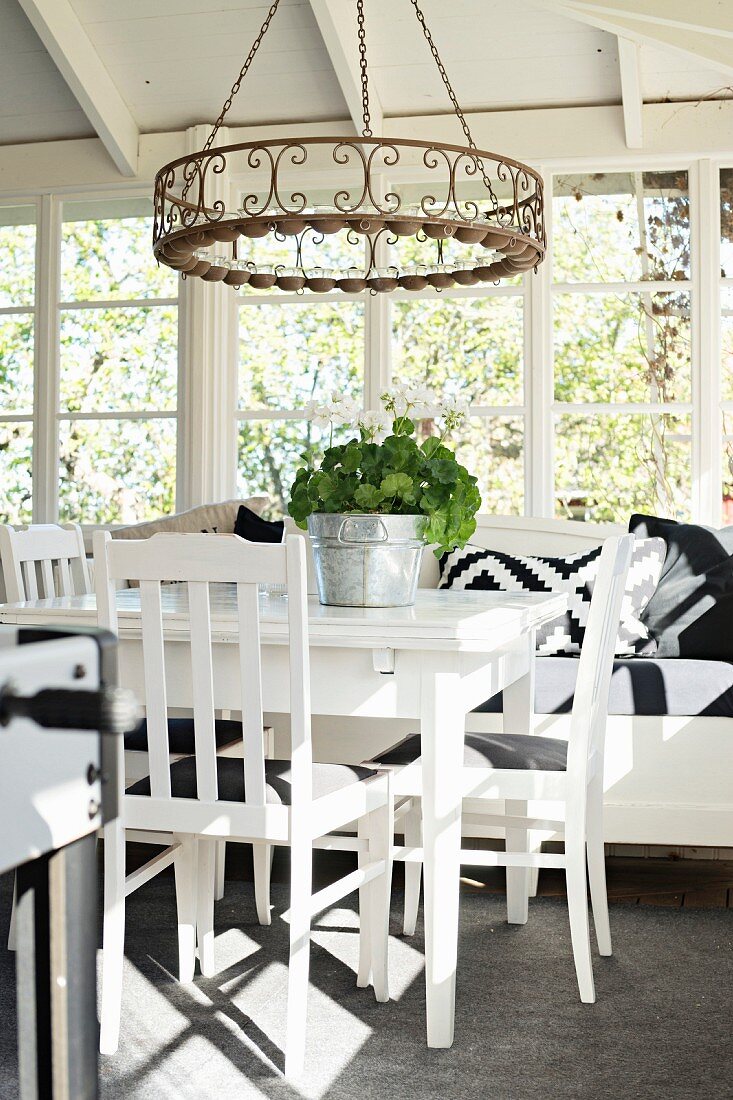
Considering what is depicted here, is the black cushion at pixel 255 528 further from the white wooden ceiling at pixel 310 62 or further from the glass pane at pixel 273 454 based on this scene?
the white wooden ceiling at pixel 310 62

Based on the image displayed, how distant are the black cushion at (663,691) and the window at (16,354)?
2.55 metres

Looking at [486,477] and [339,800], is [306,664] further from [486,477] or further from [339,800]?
[486,477]

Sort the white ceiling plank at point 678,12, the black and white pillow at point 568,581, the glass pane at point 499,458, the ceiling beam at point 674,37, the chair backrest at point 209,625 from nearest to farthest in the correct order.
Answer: the chair backrest at point 209,625, the white ceiling plank at point 678,12, the ceiling beam at point 674,37, the black and white pillow at point 568,581, the glass pane at point 499,458

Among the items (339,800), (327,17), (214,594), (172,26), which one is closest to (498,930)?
(339,800)

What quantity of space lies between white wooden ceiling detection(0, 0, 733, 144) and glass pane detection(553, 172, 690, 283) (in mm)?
307

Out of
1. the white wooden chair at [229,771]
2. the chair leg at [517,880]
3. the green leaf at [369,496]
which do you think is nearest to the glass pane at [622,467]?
the chair leg at [517,880]

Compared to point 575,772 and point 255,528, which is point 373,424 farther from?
point 255,528

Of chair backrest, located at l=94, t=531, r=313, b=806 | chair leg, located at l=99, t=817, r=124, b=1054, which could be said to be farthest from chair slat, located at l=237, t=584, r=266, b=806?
chair leg, located at l=99, t=817, r=124, b=1054

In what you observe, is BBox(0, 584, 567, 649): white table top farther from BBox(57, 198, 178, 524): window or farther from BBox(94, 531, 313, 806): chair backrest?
BBox(57, 198, 178, 524): window

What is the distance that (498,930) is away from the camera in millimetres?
2650

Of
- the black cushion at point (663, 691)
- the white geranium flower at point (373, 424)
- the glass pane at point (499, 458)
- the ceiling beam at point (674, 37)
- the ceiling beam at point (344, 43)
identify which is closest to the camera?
the white geranium flower at point (373, 424)

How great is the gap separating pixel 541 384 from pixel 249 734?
261cm

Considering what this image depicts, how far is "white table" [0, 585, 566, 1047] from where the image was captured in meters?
1.98

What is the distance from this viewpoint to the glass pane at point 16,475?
465 centimetres
